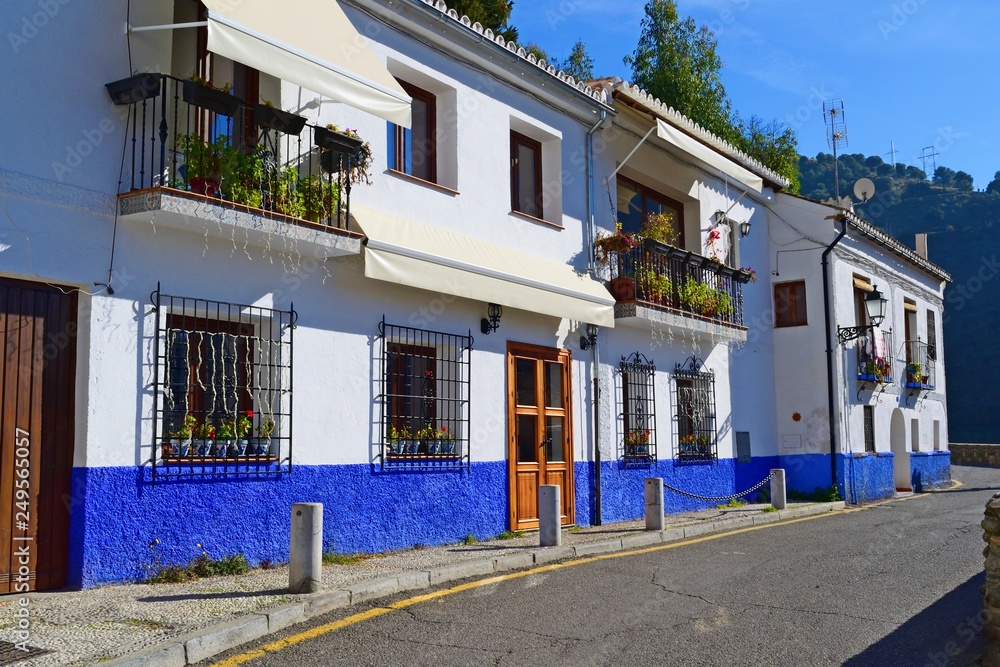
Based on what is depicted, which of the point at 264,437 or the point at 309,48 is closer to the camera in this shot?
the point at 309,48

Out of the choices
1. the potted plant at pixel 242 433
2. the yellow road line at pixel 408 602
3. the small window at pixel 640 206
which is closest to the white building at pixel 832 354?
the small window at pixel 640 206

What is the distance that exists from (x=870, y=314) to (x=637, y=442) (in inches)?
317

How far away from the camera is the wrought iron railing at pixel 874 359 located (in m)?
22.4

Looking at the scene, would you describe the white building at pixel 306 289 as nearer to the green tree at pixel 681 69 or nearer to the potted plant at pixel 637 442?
the potted plant at pixel 637 442

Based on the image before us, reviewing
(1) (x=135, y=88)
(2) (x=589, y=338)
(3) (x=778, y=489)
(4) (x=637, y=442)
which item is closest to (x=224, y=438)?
(1) (x=135, y=88)

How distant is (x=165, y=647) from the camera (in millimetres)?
6004

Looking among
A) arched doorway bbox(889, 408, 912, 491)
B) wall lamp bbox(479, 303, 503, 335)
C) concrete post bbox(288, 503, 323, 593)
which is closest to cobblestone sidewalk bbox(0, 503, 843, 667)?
concrete post bbox(288, 503, 323, 593)

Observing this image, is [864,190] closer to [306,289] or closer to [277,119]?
[306,289]

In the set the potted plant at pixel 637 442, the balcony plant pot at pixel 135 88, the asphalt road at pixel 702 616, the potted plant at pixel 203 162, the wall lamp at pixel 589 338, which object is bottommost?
the asphalt road at pixel 702 616

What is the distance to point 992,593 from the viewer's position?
21.2 ft

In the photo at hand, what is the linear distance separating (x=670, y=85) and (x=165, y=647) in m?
29.0

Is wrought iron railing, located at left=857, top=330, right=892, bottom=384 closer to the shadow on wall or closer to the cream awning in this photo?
the cream awning

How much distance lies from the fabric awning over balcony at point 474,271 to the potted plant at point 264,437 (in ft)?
6.31

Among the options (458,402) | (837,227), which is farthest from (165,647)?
(837,227)
